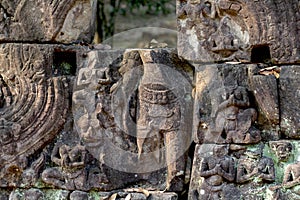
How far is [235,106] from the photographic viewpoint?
4.94m

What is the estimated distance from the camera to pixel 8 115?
17.1ft

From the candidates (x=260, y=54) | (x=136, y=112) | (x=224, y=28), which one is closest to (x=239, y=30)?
(x=224, y=28)

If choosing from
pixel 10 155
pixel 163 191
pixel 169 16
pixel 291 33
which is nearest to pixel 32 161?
pixel 10 155

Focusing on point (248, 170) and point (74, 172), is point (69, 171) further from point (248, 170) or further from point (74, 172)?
point (248, 170)

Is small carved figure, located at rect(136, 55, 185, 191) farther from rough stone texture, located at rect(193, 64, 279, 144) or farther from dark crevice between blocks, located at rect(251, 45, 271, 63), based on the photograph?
dark crevice between blocks, located at rect(251, 45, 271, 63)

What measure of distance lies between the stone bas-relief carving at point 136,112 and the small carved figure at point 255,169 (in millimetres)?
422

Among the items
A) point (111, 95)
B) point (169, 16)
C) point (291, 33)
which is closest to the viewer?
point (291, 33)

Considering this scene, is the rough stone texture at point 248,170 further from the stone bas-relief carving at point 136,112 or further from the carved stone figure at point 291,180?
the stone bas-relief carving at point 136,112

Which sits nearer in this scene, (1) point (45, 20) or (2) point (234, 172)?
(2) point (234, 172)

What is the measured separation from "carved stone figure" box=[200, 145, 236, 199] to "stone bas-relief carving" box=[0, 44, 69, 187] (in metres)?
1.07

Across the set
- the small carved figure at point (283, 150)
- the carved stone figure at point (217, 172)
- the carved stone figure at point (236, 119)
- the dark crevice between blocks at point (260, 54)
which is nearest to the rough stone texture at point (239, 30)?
the dark crevice between blocks at point (260, 54)

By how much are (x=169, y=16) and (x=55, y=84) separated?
12.5ft

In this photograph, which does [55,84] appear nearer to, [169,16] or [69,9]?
[69,9]

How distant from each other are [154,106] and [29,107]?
88 centimetres
